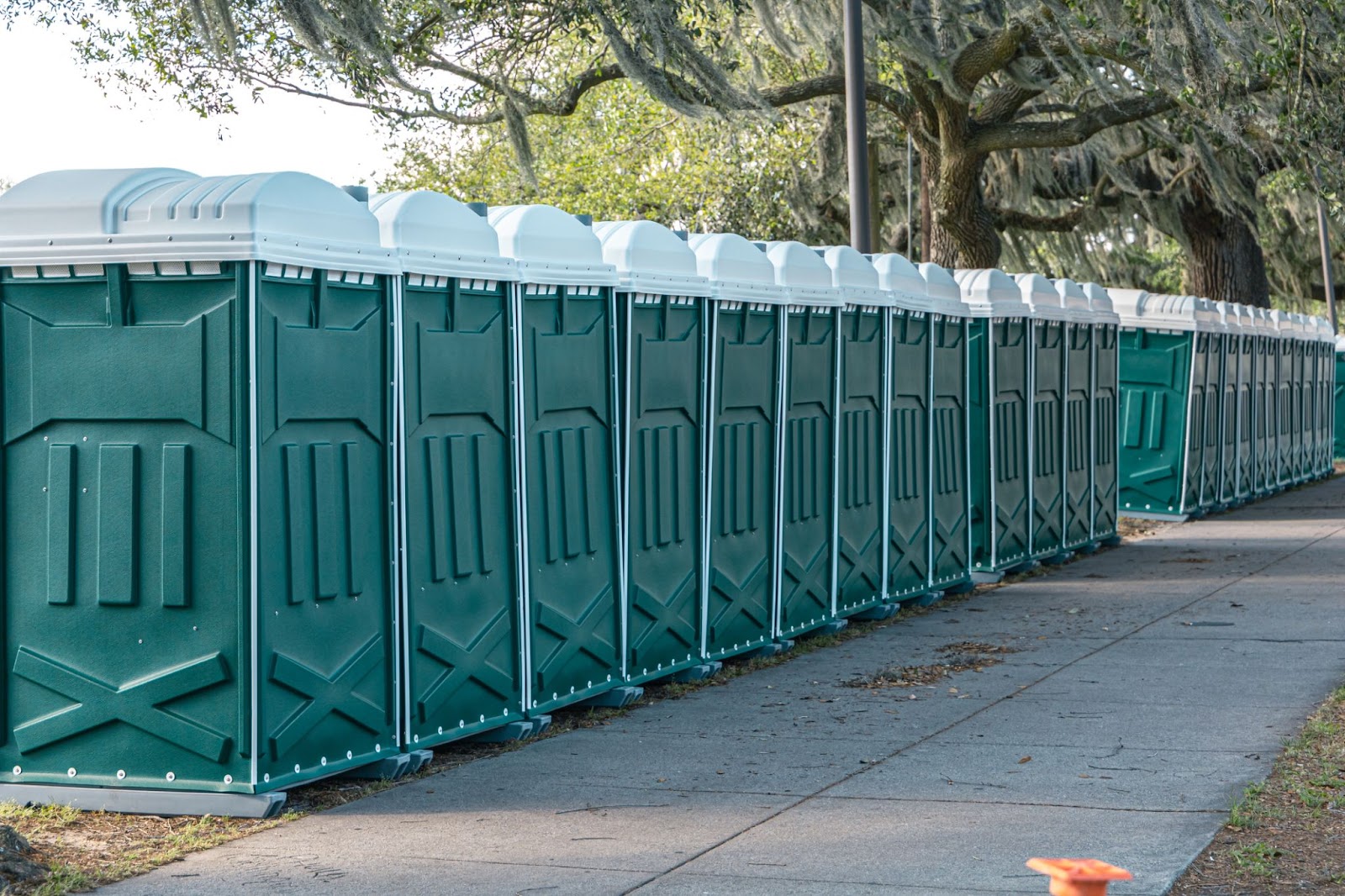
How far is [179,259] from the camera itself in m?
5.63

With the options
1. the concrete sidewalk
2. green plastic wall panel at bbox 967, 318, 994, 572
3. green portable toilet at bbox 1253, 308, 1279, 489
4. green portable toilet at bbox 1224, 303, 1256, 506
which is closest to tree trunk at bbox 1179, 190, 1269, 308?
green portable toilet at bbox 1253, 308, 1279, 489

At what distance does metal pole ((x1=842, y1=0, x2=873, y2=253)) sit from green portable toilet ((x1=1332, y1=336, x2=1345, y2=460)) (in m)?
20.9

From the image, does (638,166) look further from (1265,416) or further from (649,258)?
(649,258)

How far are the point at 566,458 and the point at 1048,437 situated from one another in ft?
23.8

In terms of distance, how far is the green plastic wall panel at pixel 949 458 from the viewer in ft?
38.4

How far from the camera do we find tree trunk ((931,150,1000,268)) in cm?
Answer: 1770

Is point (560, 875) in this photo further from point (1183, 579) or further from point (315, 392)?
point (1183, 579)

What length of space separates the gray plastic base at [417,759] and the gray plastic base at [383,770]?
0.10ft

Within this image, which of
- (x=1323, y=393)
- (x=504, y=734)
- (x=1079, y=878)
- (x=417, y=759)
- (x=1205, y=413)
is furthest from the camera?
(x=1323, y=393)

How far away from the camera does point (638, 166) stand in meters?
26.0

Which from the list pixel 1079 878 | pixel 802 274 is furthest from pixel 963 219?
pixel 1079 878

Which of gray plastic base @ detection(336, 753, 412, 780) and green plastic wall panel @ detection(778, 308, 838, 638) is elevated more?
green plastic wall panel @ detection(778, 308, 838, 638)

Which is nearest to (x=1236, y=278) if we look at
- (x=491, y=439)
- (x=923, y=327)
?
(x=923, y=327)

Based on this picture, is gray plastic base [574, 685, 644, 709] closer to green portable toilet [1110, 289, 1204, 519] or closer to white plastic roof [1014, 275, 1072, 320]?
white plastic roof [1014, 275, 1072, 320]
